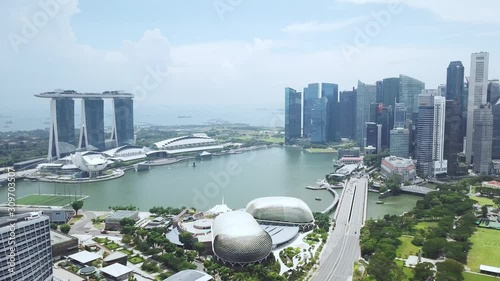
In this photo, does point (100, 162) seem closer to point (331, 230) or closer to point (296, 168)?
point (296, 168)

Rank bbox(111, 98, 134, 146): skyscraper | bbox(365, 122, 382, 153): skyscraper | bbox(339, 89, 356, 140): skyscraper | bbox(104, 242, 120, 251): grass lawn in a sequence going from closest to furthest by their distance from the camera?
bbox(104, 242, 120, 251): grass lawn
bbox(365, 122, 382, 153): skyscraper
bbox(111, 98, 134, 146): skyscraper
bbox(339, 89, 356, 140): skyscraper

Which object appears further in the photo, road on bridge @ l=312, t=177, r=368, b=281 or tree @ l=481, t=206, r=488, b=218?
tree @ l=481, t=206, r=488, b=218

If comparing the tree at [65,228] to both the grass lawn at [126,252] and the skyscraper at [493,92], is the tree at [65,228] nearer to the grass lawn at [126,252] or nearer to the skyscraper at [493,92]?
the grass lawn at [126,252]

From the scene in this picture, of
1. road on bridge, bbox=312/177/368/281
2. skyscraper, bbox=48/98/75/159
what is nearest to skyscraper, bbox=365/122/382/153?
road on bridge, bbox=312/177/368/281

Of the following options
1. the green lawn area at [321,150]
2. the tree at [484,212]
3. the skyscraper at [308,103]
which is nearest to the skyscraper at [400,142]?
the green lawn area at [321,150]

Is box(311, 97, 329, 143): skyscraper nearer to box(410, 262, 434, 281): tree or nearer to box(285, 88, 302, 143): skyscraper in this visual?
box(285, 88, 302, 143): skyscraper

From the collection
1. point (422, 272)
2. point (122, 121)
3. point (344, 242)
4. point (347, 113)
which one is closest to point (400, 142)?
point (347, 113)

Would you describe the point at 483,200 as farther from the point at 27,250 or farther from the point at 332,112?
the point at 332,112
